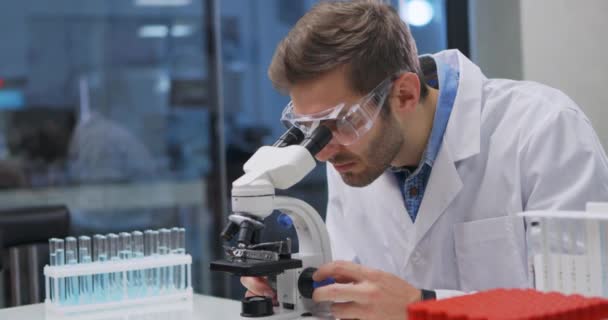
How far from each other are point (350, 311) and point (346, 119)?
402 millimetres

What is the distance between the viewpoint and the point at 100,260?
1.89 m

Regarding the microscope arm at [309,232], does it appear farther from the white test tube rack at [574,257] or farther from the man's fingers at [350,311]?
the white test tube rack at [574,257]

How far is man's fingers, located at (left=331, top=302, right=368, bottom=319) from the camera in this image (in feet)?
5.02

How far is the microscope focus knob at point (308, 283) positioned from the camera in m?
1.60

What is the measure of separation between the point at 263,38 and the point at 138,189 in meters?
1.25

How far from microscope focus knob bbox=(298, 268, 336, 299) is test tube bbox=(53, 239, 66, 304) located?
58cm

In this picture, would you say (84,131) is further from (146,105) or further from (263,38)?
(263,38)

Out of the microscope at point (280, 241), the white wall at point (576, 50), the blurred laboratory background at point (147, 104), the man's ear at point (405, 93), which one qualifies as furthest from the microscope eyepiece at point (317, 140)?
the blurred laboratory background at point (147, 104)

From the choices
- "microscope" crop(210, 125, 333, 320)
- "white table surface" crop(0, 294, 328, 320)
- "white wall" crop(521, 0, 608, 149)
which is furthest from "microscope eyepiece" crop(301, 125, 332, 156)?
"white wall" crop(521, 0, 608, 149)

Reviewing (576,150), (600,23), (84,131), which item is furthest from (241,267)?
(84,131)

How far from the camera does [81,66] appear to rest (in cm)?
465

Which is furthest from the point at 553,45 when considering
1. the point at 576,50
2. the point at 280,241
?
the point at 280,241

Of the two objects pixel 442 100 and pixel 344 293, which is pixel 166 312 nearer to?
pixel 344 293

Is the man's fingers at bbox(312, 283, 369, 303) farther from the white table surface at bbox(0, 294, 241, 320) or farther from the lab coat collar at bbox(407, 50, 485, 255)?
the lab coat collar at bbox(407, 50, 485, 255)
